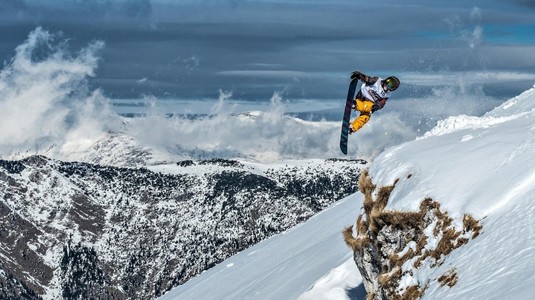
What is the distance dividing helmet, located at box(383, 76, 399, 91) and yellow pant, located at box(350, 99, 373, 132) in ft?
4.66

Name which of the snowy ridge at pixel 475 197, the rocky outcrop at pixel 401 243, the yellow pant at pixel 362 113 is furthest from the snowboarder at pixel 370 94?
the rocky outcrop at pixel 401 243

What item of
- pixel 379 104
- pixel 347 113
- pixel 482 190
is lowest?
pixel 482 190

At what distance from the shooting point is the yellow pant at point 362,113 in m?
40.7

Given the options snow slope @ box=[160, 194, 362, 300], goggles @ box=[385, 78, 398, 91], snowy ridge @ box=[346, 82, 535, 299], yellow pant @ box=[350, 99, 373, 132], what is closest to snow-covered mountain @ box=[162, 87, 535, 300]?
snowy ridge @ box=[346, 82, 535, 299]

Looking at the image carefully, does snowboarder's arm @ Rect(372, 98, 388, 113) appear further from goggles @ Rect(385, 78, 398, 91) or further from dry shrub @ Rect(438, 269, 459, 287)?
dry shrub @ Rect(438, 269, 459, 287)

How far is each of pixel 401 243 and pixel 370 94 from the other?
13.1 metres

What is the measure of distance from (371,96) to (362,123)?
191cm

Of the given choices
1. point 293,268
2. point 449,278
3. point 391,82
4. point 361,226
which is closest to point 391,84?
point 391,82

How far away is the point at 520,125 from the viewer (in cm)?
3244

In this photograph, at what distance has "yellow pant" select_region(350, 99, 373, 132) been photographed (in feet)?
133

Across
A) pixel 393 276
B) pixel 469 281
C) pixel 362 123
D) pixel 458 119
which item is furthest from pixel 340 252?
pixel 469 281

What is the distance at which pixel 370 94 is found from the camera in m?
40.1

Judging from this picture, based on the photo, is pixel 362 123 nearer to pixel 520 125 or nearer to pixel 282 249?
pixel 520 125

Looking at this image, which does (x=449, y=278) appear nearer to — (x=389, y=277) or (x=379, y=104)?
(x=389, y=277)
